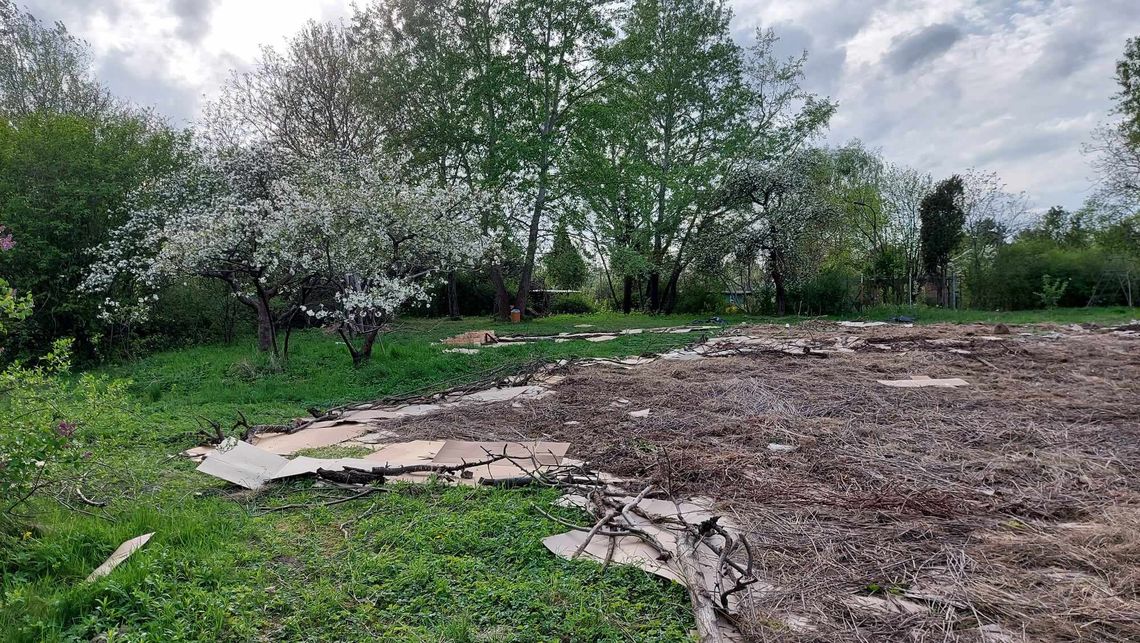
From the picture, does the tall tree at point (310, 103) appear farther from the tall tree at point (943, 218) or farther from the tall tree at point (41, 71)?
the tall tree at point (943, 218)

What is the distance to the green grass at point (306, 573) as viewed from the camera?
1973 mm

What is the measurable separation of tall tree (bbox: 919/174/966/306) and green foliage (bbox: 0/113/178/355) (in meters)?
21.2

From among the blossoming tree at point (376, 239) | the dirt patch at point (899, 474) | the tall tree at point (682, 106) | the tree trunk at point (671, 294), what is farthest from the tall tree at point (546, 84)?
the dirt patch at point (899, 474)

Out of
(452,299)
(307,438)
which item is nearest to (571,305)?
(452,299)

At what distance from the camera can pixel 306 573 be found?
238cm

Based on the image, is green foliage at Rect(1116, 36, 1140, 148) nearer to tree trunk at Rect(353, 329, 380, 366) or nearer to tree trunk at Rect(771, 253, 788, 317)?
tree trunk at Rect(771, 253, 788, 317)

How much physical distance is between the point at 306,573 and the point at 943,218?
21010 millimetres

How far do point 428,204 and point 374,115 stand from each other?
31.2 ft

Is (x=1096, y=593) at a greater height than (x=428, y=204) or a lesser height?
lesser

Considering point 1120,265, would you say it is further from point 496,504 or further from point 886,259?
point 496,504

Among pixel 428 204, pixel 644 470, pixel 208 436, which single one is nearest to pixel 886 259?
pixel 428 204

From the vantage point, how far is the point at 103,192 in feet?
30.9

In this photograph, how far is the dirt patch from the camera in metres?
1.94

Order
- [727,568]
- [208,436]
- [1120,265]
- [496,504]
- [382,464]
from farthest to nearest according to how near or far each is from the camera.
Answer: [1120,265]
[208,436]
[382,464]
[496,504]
[727,568]
